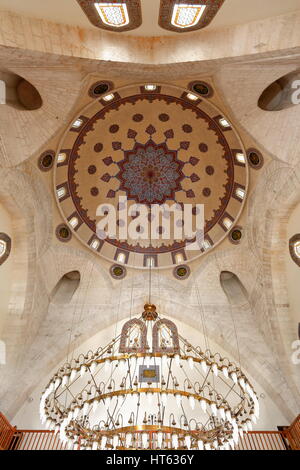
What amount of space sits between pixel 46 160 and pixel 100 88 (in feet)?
8.21

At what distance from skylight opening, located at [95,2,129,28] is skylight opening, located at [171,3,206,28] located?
3.00 ft

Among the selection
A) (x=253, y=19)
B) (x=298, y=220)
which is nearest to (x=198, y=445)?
(x=298, y=220)

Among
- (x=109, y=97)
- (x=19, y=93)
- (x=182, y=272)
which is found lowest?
(x=19, y=93)

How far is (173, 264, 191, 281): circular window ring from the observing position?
11.9 metres

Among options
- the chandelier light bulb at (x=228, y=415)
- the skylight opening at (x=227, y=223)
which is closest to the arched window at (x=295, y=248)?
the skylight opening at (x=227, y=223)

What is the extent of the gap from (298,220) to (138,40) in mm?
5951

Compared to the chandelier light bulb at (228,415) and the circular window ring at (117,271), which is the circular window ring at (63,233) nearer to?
the circular window ring at (117,271)

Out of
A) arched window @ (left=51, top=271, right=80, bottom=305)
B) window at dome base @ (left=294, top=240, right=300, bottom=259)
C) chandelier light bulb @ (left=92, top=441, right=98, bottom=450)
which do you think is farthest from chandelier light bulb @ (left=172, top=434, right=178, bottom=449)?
arched window @ (left=51, top=271, right=80, bottom=305)

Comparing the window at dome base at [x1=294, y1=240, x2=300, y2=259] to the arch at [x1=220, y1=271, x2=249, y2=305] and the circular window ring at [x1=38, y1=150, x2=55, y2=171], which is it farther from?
the circular window ring at [x1=38, y1=150, x2=55, y2=171]

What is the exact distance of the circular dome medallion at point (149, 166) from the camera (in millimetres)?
10016

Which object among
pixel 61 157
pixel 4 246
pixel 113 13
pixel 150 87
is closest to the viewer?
pixel 113 13

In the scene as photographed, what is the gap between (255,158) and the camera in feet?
31.8

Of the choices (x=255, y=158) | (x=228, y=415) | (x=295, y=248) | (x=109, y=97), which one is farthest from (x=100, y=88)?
(x=228, y=415)

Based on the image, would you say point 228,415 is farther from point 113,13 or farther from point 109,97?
point 109,97
